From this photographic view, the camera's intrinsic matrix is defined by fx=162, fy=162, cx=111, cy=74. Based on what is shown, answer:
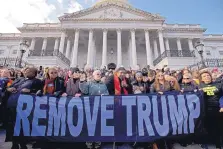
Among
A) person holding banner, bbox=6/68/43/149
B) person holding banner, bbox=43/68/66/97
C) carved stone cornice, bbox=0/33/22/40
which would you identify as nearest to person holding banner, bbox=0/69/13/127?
person holding banner, bbox=6/68/43/149

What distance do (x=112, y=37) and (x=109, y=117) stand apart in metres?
33.0

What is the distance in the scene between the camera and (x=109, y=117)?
451cm

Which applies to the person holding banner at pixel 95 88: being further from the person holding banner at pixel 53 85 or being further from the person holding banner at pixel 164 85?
the person holding banner at pixel 164 85

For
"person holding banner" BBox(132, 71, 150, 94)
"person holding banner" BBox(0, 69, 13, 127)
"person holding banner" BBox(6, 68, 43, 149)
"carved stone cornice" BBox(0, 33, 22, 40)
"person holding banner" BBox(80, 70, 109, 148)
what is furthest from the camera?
"carved stone cornice" BBox(0, 33, 22, 40)

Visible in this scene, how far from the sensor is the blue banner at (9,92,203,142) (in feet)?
14.3

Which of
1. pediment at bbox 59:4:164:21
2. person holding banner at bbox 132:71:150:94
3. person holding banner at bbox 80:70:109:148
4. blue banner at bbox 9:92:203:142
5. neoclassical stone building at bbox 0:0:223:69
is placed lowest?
blue banner at bbox 9:92:203:142

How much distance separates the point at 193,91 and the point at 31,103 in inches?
186

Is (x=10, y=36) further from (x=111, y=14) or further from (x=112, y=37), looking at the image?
(x=111, y=14)

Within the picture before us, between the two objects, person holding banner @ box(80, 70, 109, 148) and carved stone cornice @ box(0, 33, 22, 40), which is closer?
person holding banner @ box(80, 70, 109, 148)

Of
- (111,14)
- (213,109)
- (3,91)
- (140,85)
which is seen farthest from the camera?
(111,14)

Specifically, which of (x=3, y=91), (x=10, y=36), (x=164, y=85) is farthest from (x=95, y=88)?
(x=10, y=36)

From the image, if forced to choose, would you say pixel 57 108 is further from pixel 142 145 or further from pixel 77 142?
pixel 142 145

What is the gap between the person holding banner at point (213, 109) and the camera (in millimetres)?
4676

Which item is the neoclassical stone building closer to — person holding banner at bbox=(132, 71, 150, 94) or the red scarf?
person holding banner at bbox=(132, 71, 150, 94)
